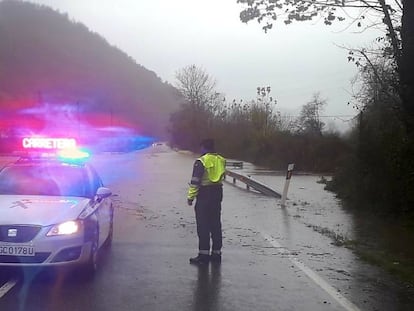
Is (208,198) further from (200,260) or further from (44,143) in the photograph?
(44,143)

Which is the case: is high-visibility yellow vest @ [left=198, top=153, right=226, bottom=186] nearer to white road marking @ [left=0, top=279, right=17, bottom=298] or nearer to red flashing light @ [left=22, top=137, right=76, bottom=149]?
red flashing light @ [left=22, top=137, right=76, bottom=149]

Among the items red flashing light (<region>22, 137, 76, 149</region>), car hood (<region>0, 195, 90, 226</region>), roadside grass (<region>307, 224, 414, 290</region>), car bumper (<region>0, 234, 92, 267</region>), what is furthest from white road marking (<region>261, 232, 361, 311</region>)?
red flashing light (<region>22, 137, 76, 149</region>)

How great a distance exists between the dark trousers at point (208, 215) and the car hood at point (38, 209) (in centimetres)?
186

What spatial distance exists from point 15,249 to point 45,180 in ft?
6.01

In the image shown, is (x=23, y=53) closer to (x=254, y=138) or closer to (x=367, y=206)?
(x=254, y=138)

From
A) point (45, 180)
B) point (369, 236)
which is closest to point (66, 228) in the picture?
point (45, 180)

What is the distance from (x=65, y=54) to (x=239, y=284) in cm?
9139

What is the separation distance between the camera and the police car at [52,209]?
694 cm

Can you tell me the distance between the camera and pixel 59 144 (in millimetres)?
9234

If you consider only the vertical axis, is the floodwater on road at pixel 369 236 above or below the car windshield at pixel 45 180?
below

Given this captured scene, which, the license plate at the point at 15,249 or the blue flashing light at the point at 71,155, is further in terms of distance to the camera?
the blue flashing light at the point at 71,155

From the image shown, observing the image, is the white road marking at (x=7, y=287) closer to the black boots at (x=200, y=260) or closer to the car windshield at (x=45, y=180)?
the car windshield at (x=45, y=180)

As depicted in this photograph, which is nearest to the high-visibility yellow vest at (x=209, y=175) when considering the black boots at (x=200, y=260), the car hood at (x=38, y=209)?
the black boots at (x=200, y=260)

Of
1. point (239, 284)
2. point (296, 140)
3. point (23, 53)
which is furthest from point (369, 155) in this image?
point (23, 53)
